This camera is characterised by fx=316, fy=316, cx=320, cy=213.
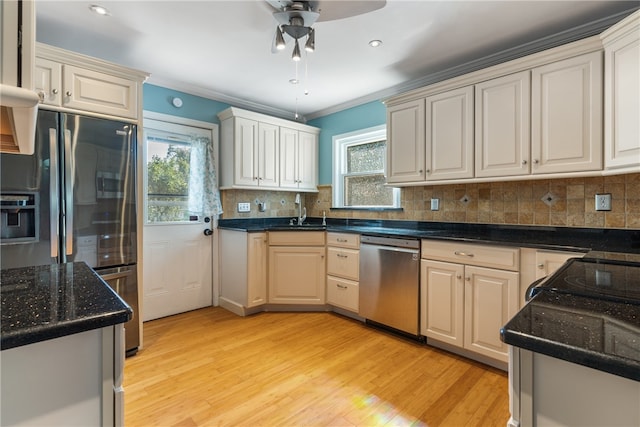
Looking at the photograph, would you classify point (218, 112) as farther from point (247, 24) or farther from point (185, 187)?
point (247, 24)

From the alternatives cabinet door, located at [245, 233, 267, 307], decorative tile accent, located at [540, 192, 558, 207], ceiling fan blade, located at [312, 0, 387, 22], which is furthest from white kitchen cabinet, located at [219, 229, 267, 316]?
decorative tile accent, located at [540, 192, 558, 207]

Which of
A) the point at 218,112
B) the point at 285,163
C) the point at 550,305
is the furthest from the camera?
the point at 285,163

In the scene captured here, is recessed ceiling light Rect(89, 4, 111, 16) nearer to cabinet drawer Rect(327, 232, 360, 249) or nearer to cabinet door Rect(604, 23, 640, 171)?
cabinet drawer Rect(327, 232, 360, 249)

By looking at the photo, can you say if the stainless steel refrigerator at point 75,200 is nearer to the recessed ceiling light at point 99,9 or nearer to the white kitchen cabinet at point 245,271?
the recessed ceiling light at point 99,9

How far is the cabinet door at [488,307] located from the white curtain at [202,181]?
2.60 m

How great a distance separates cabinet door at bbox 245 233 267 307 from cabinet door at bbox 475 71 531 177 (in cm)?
216

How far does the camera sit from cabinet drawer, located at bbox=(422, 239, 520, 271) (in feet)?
6.91

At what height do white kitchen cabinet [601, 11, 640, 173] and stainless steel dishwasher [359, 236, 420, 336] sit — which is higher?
white kitchen cabinet [601, 11, 640, 173]

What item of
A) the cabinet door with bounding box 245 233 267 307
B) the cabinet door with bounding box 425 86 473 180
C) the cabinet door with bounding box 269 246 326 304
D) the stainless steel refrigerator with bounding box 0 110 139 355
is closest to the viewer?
the stainless steel refrigerator with bounding box 0 110 139 355

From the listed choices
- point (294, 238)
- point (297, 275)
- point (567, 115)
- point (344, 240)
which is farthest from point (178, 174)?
point (567, 115)

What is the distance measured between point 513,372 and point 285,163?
11.4 feet

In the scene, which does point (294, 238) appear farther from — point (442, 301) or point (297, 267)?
point (442, 301)

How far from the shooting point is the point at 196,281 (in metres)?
3.51

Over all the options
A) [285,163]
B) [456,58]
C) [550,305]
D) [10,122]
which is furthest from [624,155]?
[285,163]
